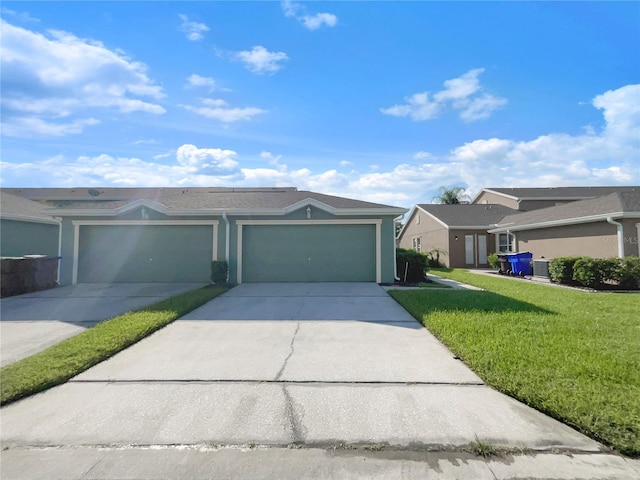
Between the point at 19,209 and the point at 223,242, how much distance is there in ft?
31.7

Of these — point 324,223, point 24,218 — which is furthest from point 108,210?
point 324,223

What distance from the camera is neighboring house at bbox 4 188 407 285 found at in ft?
38.3

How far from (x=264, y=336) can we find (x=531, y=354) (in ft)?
12.5

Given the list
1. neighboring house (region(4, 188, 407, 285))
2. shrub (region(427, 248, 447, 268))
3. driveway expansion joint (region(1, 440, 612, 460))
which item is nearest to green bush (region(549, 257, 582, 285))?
neighboring house (region(4, 188, 407, 285))

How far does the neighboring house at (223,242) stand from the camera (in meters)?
11.7

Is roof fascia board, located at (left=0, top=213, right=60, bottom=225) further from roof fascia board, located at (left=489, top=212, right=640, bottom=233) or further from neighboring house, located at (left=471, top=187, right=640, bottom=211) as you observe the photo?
neighboring house, located at (left=471, top=187, right=640, bottom=211)

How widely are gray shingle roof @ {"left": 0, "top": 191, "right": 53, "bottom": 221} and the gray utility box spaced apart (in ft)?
64.2

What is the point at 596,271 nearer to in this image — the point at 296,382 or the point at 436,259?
the point at 436,259

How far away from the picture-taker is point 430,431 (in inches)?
107

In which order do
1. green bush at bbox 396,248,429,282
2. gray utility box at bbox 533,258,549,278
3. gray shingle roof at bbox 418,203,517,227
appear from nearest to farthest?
green bush at bbox 396,248,429,282 → gray utility box at bbox 533,258,549,278 → gray shingle roof at bbox 418,203,517,227

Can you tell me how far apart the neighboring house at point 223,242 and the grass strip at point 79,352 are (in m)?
4.61

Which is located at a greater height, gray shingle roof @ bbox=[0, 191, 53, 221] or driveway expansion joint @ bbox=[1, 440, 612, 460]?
gray shingle roof @ bbox=[0, 191, 53, 221]

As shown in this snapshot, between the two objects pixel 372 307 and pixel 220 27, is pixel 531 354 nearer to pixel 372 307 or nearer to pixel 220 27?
pixel 372 307

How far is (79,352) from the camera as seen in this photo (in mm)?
4547
